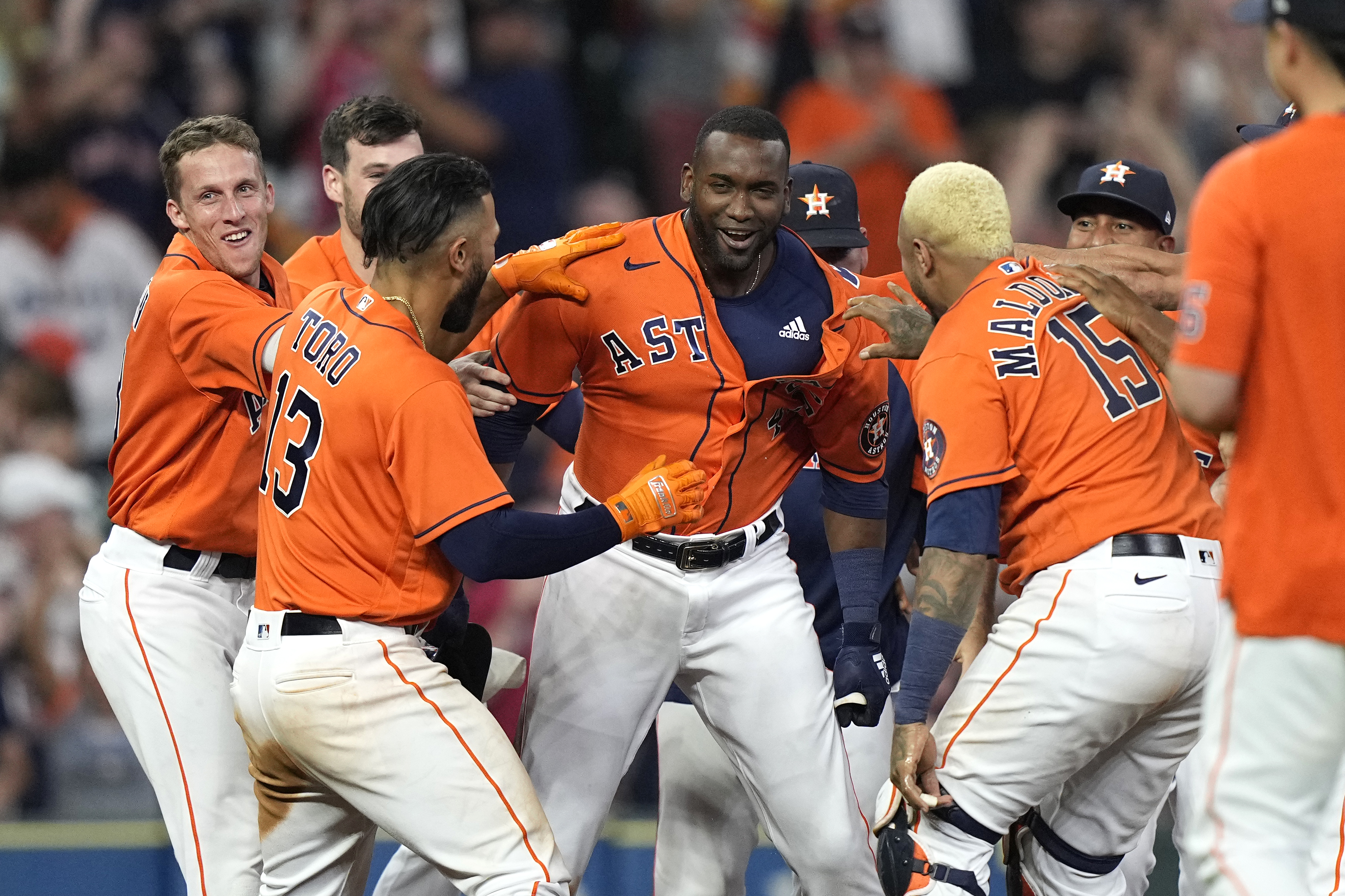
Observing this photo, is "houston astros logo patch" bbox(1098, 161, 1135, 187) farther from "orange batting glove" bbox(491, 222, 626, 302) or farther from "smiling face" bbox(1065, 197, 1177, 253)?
"orange batting glove" bbox(491, 222, 626, 302)

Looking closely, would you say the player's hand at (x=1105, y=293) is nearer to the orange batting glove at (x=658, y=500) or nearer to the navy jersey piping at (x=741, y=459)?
the navy jersey piping at (x=741, y=459)

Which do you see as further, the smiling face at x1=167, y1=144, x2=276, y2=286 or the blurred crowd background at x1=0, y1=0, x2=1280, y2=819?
the blurred crowd background at x1=0, y1=0, x2=1280, y2=819

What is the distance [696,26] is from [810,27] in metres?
0.66

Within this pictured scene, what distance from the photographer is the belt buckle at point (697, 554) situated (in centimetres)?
420

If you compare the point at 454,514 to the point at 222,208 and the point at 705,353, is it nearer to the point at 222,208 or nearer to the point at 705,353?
the point at 705,353

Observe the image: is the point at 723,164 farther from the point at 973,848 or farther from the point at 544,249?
the point at 973,848

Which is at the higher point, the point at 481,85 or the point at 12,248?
the point at 481,85

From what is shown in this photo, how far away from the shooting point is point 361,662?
3.46 meters

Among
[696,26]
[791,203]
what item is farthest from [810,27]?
[791,203]

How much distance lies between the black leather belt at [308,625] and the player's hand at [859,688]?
1453 millimetres

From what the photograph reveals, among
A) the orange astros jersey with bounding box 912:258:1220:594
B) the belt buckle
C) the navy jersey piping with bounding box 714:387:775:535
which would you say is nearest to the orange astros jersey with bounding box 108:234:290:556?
the belt buckle

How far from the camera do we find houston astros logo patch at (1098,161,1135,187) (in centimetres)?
489

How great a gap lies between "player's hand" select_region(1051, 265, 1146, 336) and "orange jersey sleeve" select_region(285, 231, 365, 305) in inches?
83.6

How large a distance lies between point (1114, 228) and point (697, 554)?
1.85 metres
